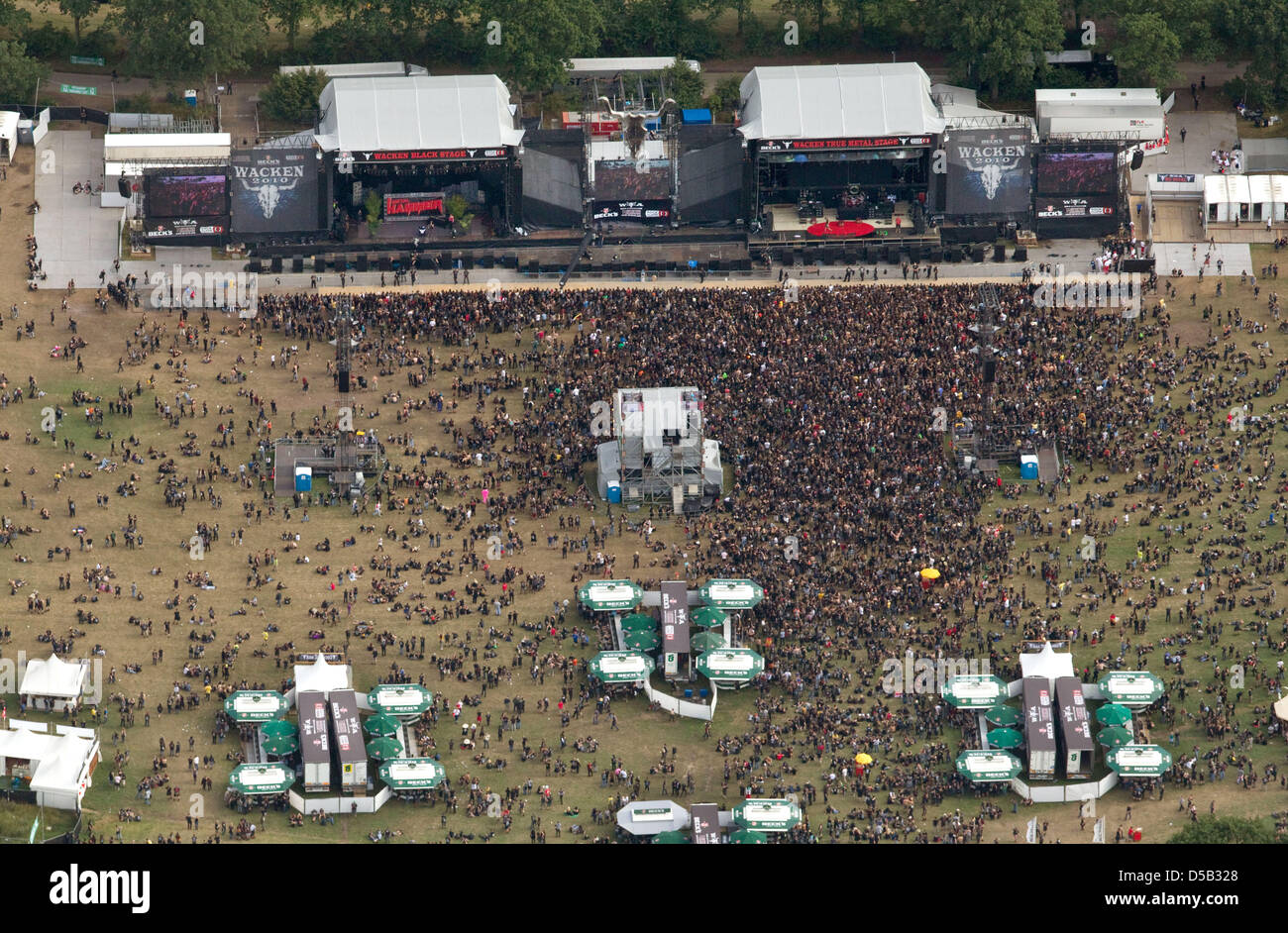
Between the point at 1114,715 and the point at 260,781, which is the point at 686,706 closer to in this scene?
the point at 1114,715

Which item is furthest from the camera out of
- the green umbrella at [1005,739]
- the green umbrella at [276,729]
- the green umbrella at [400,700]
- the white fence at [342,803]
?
the green umbrella at [400,700]

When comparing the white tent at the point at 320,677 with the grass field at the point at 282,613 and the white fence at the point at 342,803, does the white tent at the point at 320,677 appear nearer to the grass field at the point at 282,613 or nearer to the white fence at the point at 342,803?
the grass field at the point at 282,613

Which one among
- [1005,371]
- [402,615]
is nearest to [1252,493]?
[1005,371]

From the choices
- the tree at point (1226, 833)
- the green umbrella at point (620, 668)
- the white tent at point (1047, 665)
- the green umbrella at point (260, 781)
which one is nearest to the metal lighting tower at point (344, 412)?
the green umbrella at point (620, 668)

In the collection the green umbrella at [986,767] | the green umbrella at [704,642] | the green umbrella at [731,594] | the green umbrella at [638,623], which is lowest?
the green umbrella at [986,767]

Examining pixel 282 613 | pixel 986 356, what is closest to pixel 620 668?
pixel 282 613

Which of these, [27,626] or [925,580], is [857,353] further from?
[27,626]
